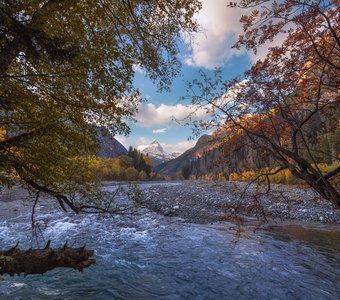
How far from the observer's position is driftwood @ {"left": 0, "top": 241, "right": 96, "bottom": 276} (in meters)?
5.14

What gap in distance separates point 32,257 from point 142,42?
637cm

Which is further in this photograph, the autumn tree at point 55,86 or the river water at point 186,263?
the river water at point 186,263

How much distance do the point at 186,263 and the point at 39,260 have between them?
217 inches

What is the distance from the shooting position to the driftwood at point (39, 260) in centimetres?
514

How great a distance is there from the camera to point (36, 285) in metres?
6.67

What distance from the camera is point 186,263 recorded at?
8.80 metres

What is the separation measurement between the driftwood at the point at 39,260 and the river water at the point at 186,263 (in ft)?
4.53

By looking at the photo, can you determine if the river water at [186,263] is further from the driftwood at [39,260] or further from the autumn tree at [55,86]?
the autumn tree at [55,86]

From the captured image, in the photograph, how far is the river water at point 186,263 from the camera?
6.64 metres

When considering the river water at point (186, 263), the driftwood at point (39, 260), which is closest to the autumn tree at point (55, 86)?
the driftwood at point (39, 260)

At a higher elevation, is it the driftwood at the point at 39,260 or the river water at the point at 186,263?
Answer: the driftwood at the point at 39,260

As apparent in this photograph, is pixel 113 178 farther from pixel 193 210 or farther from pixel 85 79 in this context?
pixel 85 79

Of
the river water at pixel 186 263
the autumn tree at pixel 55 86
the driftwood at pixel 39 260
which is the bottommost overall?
the river water at pixel 186 263

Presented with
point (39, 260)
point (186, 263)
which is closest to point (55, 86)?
point (39, 260)
